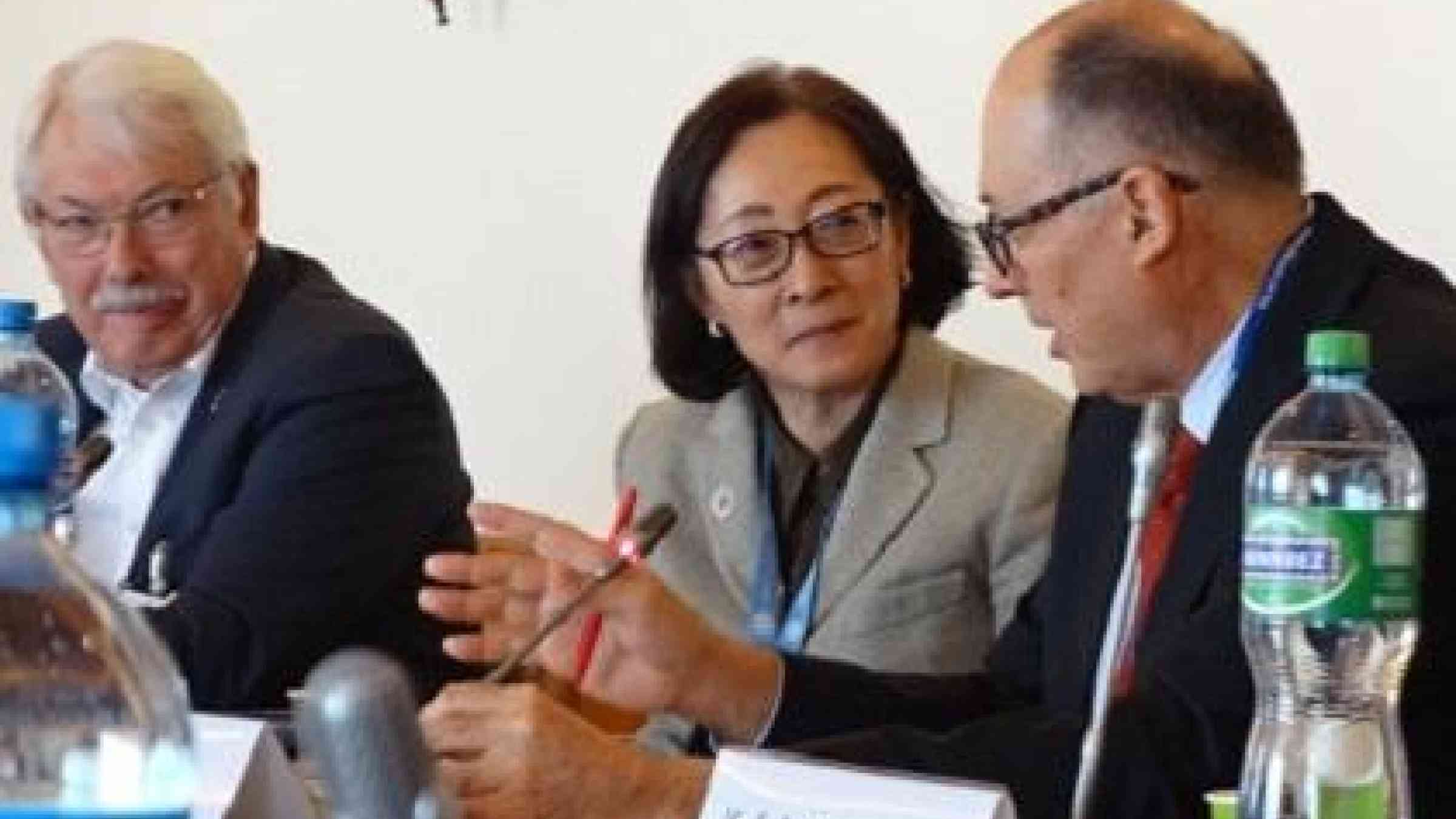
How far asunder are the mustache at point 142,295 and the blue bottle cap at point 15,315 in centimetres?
11

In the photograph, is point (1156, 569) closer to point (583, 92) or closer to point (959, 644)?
point (959, 644)

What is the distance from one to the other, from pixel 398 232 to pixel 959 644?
1.27m

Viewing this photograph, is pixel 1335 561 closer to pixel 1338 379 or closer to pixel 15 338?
pixel 1338 379

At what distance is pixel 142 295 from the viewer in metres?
2.15

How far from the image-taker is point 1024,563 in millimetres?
1935

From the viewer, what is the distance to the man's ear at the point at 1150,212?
1503 millimetres

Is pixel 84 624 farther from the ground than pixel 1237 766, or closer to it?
farther from the ground

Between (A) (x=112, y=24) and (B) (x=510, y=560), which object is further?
(A) (x=112, y=24)

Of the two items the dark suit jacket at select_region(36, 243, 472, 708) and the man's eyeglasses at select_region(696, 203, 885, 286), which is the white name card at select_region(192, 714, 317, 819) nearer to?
the dark suit jacket at select_region(36, 243, 472, 708)

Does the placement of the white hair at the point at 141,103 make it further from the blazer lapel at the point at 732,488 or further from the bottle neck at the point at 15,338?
the blazer lapel at the point at 732,488

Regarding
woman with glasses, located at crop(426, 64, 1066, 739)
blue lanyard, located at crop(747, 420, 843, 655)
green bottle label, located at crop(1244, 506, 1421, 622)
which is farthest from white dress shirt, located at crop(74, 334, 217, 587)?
green bottle label, located at crop(1244, 506, 1421, 622)

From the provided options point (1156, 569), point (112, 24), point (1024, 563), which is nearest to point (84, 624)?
point (1156, 569)

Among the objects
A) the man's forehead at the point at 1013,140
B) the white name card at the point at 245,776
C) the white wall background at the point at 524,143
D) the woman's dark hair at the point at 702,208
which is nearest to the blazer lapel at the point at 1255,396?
the man's forehead at the point at 1013,140

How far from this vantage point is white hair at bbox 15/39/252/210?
2.09 meters
